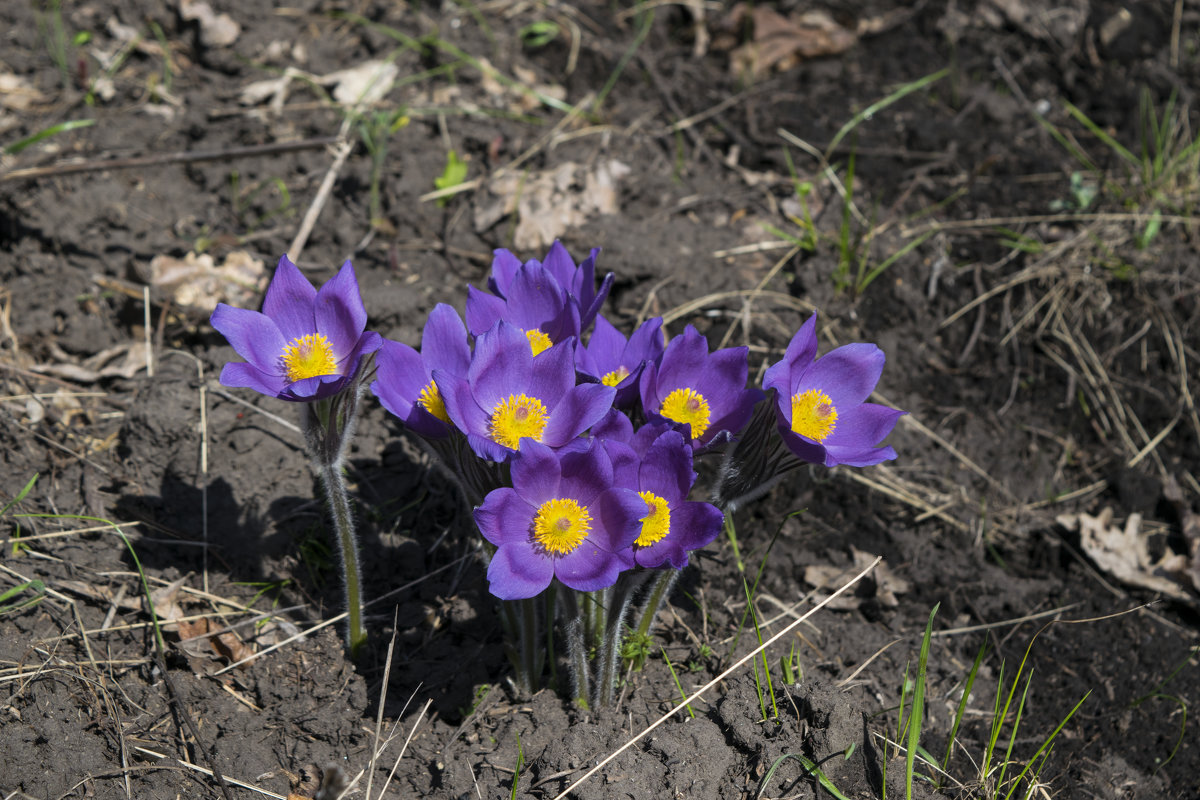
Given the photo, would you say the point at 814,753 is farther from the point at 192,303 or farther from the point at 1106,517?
the point at 192,303

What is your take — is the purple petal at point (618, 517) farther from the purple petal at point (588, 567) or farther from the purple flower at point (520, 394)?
the purple flower at point (520, 394)

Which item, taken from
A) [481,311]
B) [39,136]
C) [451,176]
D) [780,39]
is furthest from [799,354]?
[780,39]

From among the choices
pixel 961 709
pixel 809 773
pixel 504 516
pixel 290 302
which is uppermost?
pixel 290 302

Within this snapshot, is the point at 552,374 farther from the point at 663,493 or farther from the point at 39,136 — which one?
the point at 39,136

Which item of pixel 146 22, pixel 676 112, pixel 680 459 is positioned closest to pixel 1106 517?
pixel 680 459

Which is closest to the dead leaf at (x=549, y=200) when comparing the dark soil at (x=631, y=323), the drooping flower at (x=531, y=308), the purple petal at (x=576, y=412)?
the dark soil at (x=631, y=323)
